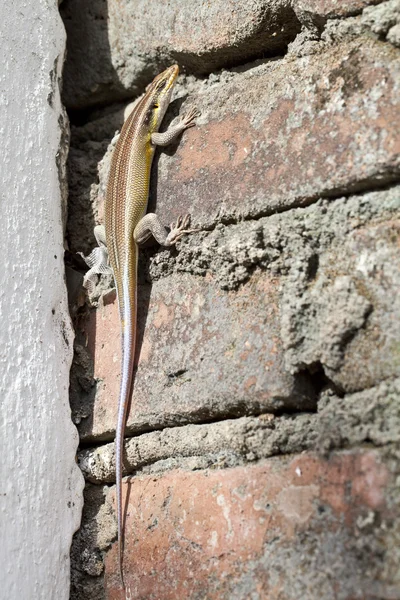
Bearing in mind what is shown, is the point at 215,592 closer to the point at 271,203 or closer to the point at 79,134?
the point at 271,203

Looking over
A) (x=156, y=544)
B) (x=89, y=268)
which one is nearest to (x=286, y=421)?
(x=156, y=544)

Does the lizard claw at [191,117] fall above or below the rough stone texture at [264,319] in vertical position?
above

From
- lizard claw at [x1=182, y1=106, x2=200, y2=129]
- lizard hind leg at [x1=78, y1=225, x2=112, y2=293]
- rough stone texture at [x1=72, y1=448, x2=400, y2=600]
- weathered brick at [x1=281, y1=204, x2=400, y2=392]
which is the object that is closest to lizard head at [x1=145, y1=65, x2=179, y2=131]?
lizard claw at [x1=182, y1=106, x2=200, y2=129]

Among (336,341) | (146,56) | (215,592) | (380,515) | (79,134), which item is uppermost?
(146,56)

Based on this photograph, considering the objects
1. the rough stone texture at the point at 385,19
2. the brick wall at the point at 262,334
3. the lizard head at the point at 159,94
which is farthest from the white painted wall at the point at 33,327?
the rough stone texture at the point at 385,19

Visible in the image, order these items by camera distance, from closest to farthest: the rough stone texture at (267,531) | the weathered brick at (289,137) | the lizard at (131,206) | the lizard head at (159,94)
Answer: the rough stone texture at (267,531), the weathered brick at (289,137), the lizard at (131,206), the lizard head at (159,94)

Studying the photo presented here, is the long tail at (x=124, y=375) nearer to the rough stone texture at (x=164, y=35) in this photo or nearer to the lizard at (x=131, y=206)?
the lizard at (x=131, y=206)
